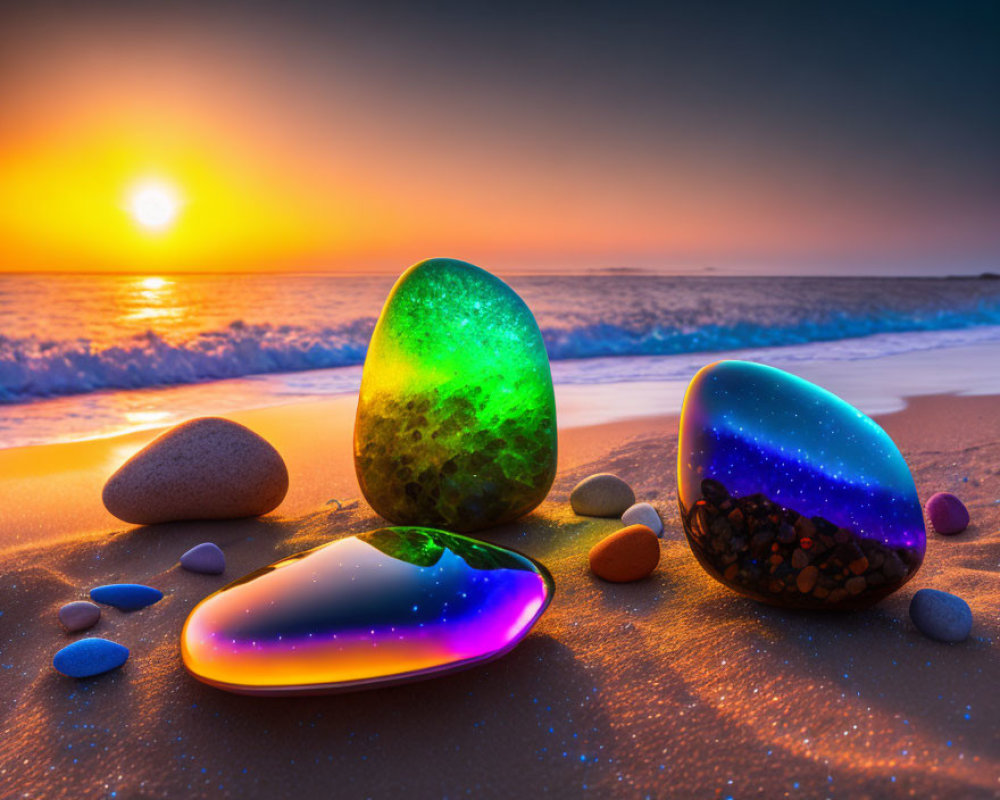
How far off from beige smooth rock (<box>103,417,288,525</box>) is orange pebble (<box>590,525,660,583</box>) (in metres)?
1.38

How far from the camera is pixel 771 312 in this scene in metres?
15.6

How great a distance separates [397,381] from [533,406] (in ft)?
1.59

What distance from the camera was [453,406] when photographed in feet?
7.76

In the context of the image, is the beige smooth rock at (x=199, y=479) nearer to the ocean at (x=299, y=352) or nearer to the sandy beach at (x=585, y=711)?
the sandy beach at (x=585, y=711)

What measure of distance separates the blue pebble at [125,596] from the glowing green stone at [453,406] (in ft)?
2.59

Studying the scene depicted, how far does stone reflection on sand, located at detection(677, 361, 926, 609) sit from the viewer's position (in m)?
1.59

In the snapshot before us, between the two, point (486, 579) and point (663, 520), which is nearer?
point (486, 579)

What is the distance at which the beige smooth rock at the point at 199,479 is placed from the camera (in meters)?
2.54

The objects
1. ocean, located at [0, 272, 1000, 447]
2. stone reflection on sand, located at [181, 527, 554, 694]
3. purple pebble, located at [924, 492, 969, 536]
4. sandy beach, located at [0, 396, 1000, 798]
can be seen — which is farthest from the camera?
ocean, located at [0, 272, 1000, 447]

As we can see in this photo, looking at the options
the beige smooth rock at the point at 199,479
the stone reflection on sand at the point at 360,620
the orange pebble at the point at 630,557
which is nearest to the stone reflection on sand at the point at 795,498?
the orange pebble at the point at 630,557

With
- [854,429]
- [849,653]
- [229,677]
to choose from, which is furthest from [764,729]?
[229,677]

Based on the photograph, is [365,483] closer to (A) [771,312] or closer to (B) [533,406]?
(B) [533,406]

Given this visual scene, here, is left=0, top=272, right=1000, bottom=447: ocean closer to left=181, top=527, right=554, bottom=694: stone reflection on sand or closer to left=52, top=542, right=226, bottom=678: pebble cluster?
left=52, top=542, right=226, bottom=678: pebble cluster

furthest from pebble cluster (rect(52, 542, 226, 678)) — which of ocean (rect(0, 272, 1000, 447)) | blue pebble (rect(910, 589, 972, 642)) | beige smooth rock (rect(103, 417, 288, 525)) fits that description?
ocean (rect(0, 272, 1000, 447))
